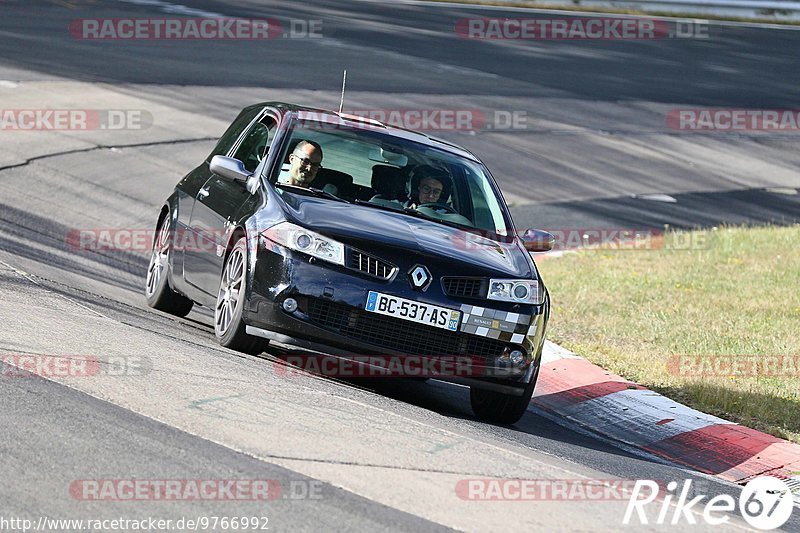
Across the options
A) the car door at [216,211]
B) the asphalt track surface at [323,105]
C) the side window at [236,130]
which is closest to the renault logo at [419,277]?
the asphalt track surface at [323,105]

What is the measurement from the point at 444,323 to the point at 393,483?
2.00 meters

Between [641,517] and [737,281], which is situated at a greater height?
[641,517]

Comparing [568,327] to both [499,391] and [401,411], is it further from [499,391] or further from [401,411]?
[401,411]

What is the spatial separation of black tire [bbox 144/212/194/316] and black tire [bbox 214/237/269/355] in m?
1.44

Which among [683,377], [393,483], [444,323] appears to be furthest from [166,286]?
[393,483]

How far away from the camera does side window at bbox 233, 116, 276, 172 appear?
9.13 m

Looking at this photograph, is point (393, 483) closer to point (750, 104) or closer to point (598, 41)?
point (750, 104)

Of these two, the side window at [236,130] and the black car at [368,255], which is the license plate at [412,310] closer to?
the black car at [368,255]

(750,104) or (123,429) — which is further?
(750,104)

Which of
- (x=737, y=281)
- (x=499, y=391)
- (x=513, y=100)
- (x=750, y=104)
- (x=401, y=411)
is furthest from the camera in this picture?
(x=750, y=104)

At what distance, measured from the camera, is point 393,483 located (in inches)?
226

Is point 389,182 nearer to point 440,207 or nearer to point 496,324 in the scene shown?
point 440,207

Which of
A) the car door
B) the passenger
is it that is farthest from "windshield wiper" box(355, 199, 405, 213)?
the car door

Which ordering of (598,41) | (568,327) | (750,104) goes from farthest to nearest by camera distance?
(598,41) < (750,104) < (568,327)
